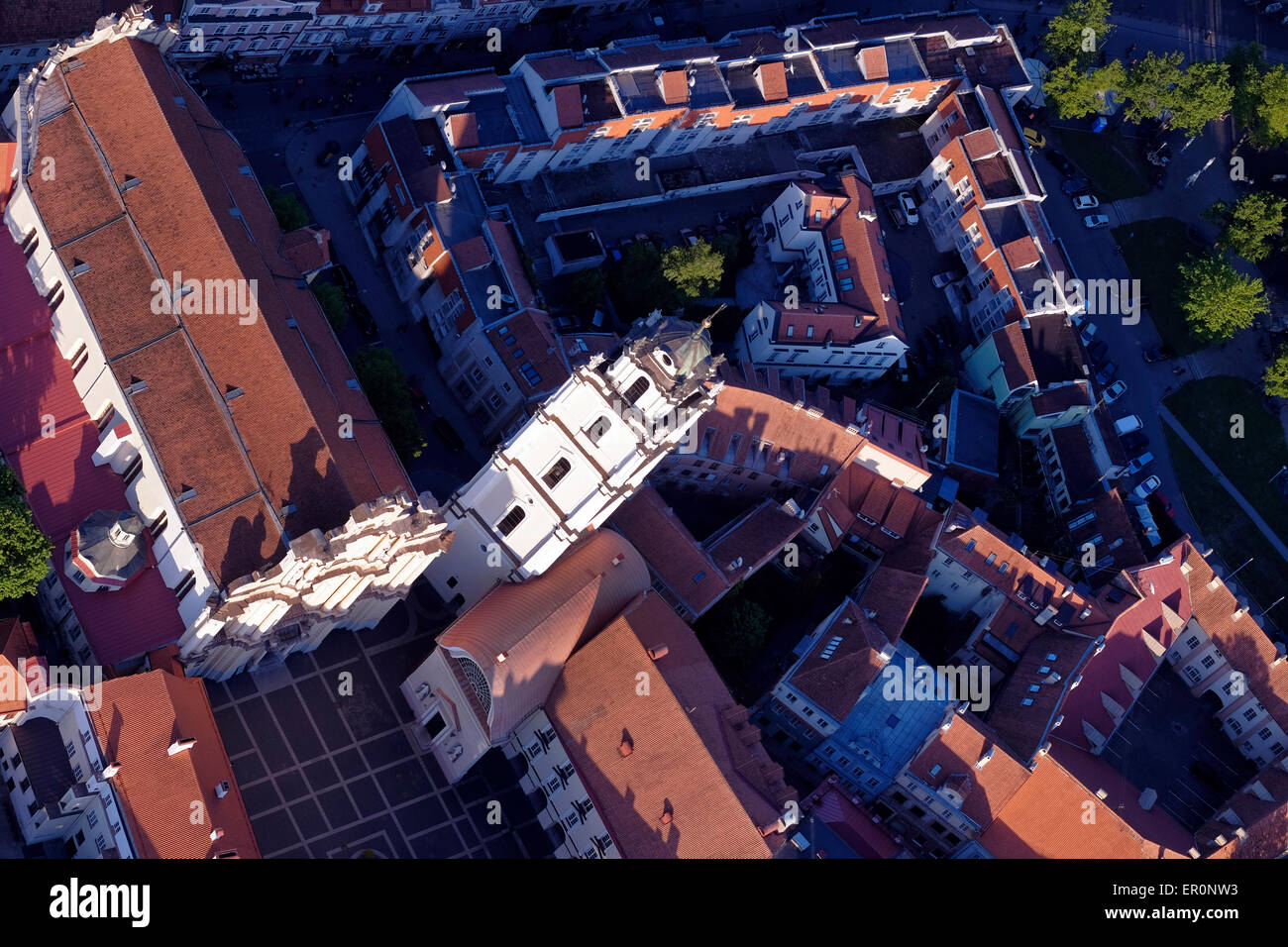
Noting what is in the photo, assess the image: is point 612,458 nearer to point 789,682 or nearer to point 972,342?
point 789,682

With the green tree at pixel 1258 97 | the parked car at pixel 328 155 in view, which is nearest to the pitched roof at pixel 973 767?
the parked car at pixel 328 155

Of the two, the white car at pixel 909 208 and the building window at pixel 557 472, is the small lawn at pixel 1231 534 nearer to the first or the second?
the white car at pixel 909 208

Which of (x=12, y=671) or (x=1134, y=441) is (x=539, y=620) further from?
(x=1134, y=441)

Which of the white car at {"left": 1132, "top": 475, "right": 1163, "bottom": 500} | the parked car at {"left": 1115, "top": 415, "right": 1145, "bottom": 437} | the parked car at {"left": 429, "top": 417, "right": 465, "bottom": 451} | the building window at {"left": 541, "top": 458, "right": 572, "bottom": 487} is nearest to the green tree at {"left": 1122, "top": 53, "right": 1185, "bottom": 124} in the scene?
the parked car at {"left": 1115, "top": 415, "right": 1145, "bottom": 437}

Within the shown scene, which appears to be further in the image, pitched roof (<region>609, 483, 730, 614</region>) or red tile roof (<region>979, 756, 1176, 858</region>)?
pitched roof (<region>609, 483, 730, 614</region>)

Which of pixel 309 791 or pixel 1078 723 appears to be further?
pixel 1078 723

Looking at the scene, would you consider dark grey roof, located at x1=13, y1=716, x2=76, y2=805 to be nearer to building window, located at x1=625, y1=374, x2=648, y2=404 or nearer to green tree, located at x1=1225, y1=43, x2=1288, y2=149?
building window, located at x1=625, y1=374, x2=648, y2=404

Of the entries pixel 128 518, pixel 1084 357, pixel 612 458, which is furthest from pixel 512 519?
pixel 1084 357
